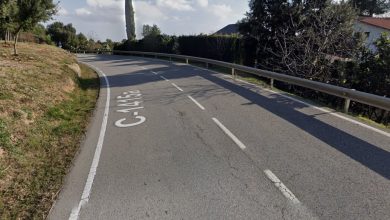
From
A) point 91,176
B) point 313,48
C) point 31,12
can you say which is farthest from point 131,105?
point 31,12

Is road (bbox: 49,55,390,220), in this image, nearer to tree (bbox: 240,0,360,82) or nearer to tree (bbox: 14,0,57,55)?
tree (bbox: 240,0,360,82)

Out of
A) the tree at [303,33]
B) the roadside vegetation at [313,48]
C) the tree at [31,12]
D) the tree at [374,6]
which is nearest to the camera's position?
the roadside vegetation at [313,48]

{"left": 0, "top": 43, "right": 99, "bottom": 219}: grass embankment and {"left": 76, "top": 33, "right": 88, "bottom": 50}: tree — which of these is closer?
{"left": 0, "top": 43, "right": 99, "bottom": 219}: grass embankment

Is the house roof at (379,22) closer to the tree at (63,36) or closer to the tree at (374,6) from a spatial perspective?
the tree at (374,6)

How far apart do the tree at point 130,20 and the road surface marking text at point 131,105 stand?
34.0 meters

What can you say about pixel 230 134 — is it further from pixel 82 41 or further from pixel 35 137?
pixel 82 41

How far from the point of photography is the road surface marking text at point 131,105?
892cm

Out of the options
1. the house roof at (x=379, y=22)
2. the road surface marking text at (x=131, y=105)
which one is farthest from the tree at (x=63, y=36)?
the road surface marking text at (x=131, y=105)

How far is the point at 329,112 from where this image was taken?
896 centimetres

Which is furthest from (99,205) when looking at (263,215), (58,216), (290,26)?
(290,26)

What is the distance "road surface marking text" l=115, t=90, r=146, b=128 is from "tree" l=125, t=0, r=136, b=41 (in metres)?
34.0

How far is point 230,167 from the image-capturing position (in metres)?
5.62

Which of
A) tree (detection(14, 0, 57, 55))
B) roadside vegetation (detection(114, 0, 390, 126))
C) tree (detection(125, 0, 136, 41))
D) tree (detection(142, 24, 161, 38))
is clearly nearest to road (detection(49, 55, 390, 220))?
roadside vegetation (detection(114, 0, 390, 126))

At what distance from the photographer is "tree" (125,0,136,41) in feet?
150
